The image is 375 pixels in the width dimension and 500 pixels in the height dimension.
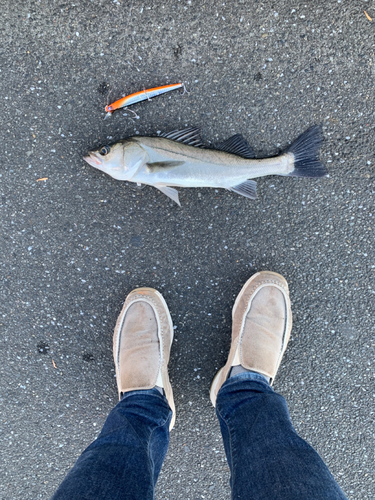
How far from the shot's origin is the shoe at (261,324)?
252cm

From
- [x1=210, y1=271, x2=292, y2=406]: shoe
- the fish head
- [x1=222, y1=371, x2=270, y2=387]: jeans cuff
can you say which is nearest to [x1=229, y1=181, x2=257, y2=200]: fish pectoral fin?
[x1=210, y1=271, x2=292, y2=406]: shoe

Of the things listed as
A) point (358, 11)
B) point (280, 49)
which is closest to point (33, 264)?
point (280, 49)

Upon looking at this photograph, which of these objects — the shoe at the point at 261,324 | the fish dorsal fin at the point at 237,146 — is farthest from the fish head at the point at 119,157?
the shoe at the point at 261,324

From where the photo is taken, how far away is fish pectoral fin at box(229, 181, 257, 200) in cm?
246

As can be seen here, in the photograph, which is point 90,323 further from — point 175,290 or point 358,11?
point 358,11

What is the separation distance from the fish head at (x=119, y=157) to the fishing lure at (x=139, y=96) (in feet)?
1.32

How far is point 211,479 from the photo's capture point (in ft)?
9.36

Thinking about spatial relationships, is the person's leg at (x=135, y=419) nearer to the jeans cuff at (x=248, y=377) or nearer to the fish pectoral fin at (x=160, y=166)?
the jeans cuff at (x=248, y=377)

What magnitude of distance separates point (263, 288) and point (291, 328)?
481 millimetres

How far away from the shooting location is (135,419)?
2.17 meters

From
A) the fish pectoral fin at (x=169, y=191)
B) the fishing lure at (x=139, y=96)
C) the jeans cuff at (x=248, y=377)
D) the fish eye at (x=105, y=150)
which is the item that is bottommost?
the jeans cuff at (x=248, y=377)

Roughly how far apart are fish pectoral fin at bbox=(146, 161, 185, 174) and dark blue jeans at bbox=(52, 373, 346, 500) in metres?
1.84

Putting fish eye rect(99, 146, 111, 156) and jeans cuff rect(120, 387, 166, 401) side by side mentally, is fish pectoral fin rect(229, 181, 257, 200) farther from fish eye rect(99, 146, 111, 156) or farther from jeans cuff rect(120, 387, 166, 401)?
jeans cuff rect(120, 387, 166, 401)

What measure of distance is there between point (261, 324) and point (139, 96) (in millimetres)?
2214
